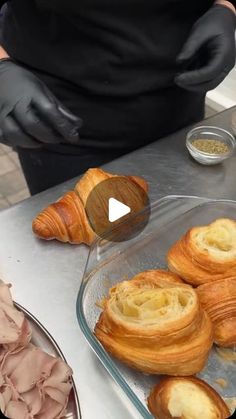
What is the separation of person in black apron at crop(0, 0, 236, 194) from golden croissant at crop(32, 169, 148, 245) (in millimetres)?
76

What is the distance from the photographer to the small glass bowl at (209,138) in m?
0.83

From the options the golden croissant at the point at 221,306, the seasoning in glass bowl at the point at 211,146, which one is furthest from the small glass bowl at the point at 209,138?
the golden croissant at the point at 221,306

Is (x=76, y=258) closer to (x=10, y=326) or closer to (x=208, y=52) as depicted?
(x=10, y=326)

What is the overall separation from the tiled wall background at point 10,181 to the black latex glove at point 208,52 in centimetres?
87

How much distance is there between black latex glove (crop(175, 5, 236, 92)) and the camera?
0.77 meters

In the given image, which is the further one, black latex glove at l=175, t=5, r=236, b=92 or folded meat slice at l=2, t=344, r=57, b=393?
black latex glove at l=175, t=5, r=236, b=92

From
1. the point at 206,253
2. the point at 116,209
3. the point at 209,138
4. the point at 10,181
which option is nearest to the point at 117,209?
the point at 116,209

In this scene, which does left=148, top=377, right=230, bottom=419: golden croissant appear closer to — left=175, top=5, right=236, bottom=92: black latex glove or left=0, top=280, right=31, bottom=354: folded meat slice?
left=0, top=280, right=31, bottom=354: folded meat slice

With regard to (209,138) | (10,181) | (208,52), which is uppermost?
(208,52)

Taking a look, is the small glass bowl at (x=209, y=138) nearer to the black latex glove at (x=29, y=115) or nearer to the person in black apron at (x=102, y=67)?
the person in black apron at (x=102, y=67)

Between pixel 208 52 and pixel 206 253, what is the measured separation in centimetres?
35

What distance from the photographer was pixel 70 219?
0.69 meters

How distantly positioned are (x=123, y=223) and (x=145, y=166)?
180 millimetres

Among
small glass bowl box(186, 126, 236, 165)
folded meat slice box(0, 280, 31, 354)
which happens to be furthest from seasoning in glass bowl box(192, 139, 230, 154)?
folded meat slice box(0, 280, 31, 354)
